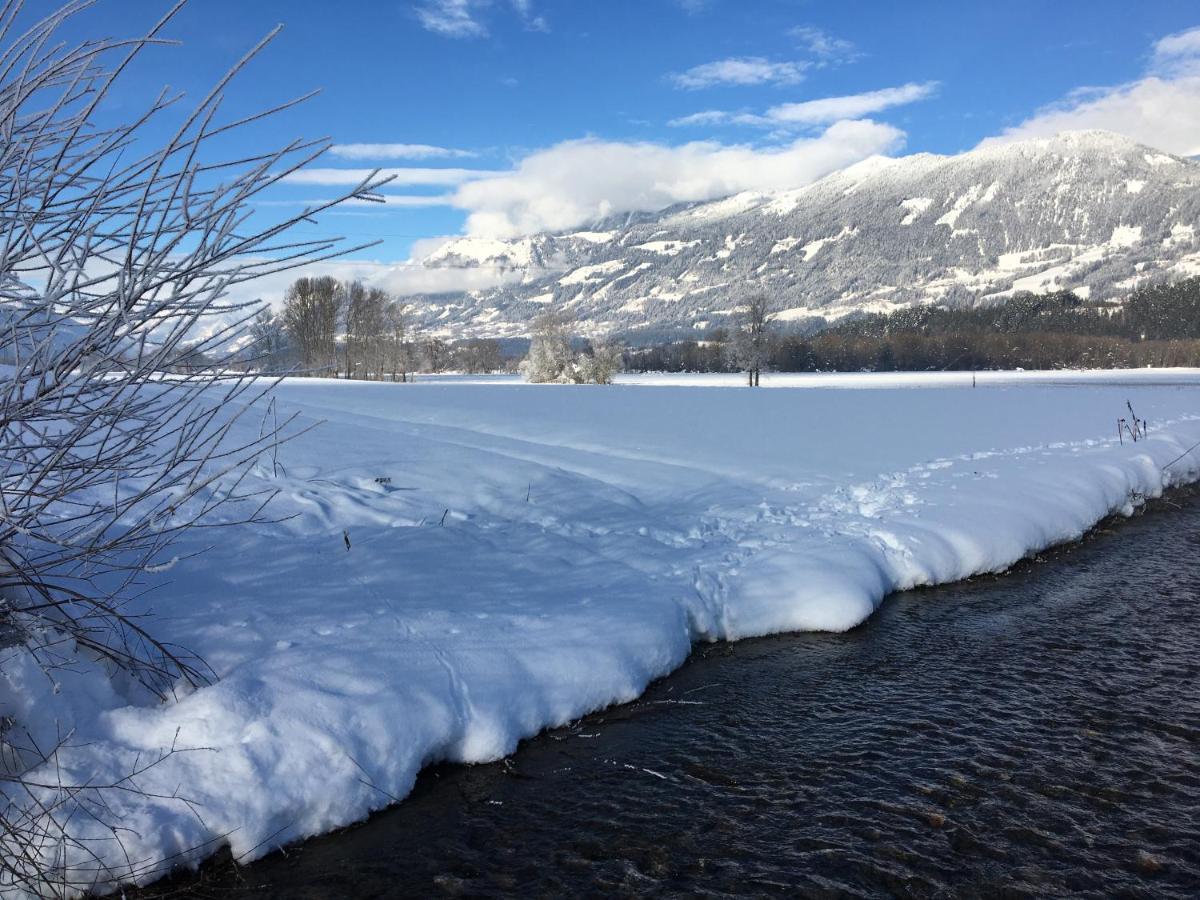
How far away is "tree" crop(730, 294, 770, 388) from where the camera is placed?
80812 millimetres

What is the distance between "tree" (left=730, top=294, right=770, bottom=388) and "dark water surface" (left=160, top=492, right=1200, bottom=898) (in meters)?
73.7

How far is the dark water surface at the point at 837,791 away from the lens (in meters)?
4.96

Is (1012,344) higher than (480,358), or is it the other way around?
(480,358)

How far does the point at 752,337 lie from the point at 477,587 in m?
76.3

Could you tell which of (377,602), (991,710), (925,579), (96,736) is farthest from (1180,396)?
(96,736)

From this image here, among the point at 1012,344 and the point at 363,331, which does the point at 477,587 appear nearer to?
the point at 363,331

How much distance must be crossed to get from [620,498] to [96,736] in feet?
30.4

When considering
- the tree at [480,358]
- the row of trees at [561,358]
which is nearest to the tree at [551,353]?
the row of trees at [561,358]

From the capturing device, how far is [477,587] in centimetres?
840

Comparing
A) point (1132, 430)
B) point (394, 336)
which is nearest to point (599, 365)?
point (394, 336)

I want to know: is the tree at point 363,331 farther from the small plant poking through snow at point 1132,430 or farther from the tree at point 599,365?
the small plant poking through snow at point 1132,430

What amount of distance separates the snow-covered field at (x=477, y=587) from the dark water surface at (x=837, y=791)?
1.32 feet

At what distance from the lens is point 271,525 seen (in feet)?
29.3

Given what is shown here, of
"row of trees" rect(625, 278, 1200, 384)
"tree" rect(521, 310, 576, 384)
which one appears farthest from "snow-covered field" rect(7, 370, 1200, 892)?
"row of trees" rect(625, 278, 1200, 384)
